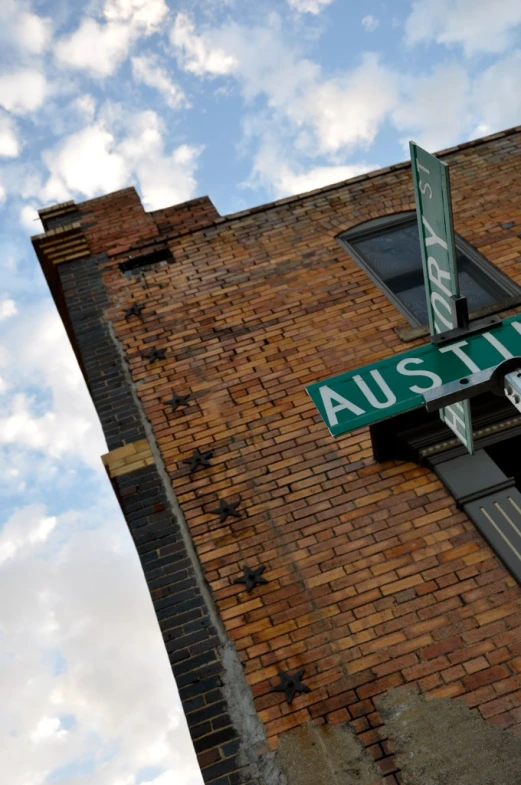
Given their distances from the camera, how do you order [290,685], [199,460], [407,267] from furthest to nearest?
[407,267], [199,460], [290,685]

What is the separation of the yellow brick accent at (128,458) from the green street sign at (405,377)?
3.06 m

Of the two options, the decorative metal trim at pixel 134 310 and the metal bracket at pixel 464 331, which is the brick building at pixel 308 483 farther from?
the metal bracket at pixel 464 331

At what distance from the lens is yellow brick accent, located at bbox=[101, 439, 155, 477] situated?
597 centimetres

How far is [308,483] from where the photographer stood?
552 centimetres

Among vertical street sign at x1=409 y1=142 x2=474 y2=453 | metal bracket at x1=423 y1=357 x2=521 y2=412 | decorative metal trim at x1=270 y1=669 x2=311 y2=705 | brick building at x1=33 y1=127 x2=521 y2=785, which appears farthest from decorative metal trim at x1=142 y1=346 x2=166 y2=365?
metal bracket at x1=423 y1=357 x2=521 y2=412

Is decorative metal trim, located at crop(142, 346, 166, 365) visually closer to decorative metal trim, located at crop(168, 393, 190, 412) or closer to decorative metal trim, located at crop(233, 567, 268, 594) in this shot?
decorative metal trim, located at crop(168, 393, 190, 412)

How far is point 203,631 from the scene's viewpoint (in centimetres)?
490

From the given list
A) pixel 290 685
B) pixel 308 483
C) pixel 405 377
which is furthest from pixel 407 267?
pixel 405 377

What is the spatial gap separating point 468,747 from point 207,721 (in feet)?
4.98

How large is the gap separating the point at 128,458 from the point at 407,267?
3437 millimetres

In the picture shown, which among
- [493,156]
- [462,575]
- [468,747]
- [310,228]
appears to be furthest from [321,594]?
[493,156]

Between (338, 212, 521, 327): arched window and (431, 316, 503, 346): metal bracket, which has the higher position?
(338, 212, 521, 327): arched window

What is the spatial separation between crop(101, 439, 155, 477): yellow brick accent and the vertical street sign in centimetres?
317

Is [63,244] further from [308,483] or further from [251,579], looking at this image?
[251,579]
